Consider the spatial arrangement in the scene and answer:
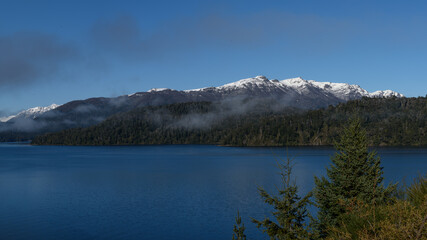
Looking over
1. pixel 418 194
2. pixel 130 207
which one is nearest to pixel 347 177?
pixel 418 194

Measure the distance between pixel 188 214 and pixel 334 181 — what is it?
30817mm

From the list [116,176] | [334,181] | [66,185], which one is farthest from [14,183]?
[334,181]

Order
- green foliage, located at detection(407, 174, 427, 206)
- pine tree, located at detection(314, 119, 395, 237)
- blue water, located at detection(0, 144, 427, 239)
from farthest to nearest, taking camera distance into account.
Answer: blue water, located at detection(0, 144, 427, 239) < pine tree, located at detection(314, 119, 395, 237) < green foliage, located at detection(407, 174, 427, 206)

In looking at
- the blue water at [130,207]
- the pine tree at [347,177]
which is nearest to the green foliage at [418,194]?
the pine tree at [347,177]

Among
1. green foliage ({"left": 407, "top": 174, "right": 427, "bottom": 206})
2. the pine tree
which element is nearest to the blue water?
the pine tree

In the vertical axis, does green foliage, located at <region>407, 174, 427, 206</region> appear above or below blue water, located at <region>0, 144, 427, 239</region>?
above

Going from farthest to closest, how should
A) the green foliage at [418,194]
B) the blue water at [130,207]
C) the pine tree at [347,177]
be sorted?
the blue water at [130,207] < the pine tree at [347,177] < the green foliage at [418,194]

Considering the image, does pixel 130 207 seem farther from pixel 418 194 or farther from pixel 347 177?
pixel 418 194

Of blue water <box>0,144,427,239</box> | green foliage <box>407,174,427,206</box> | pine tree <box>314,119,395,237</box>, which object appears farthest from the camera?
blue water <box>0,144,427,239</box>

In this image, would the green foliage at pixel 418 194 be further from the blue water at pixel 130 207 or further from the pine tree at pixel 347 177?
the blue water at pixel 130 207

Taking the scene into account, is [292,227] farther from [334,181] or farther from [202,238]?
[202,238]

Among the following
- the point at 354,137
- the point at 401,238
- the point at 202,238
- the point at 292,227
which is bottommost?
the point at 202,238

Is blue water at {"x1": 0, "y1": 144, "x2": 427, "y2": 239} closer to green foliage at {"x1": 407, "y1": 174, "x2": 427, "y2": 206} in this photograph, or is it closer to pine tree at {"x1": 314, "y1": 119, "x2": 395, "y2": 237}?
pine tree at {"x1": 314, "y1": 119, "x2": 395, "y2": 237}

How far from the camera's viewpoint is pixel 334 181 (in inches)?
1255
